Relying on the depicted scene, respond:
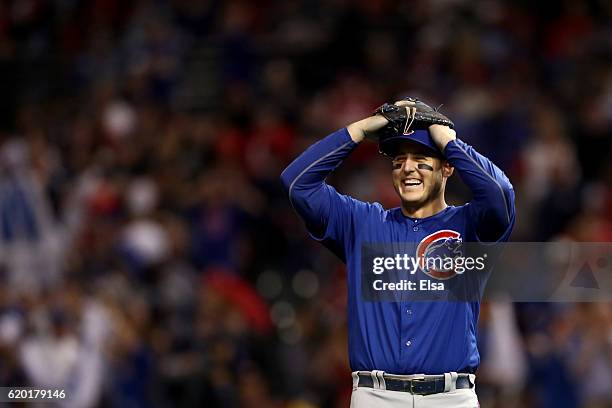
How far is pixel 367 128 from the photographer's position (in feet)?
16.8

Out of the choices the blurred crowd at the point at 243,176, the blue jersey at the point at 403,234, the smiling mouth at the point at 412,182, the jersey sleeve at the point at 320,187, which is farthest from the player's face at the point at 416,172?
the blurred crowd at the point at 243,176

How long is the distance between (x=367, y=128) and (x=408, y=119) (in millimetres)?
212

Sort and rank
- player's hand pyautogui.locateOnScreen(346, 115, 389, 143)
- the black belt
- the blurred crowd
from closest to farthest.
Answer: the black belt → player's hand pyautogui.locateOnScreen(346, 115, 389, 143) → the blurred crowd

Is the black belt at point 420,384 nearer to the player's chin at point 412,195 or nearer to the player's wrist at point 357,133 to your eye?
the player's chin at point 412,195

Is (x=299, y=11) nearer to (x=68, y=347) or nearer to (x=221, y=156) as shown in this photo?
(x=221, y=156)

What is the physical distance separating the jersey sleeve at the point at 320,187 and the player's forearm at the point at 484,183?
0.49 meters

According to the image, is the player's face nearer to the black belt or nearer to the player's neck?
the player's neck

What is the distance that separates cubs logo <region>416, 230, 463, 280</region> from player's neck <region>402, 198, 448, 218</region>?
113 millimetres

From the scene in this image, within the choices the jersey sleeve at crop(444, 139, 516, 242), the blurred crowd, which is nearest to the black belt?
the jersey sleeve at crop(444, 139, 516, 242)

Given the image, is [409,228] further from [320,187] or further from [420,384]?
[420,384]

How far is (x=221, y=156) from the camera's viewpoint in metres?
11.6

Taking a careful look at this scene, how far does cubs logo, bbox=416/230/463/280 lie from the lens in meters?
5.04

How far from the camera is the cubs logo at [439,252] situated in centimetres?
504

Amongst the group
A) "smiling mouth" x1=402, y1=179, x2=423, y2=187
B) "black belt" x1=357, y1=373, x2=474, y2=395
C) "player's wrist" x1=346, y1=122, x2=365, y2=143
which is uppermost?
"player's wrist" x1=346, y1=122, x2=365, y2=143
